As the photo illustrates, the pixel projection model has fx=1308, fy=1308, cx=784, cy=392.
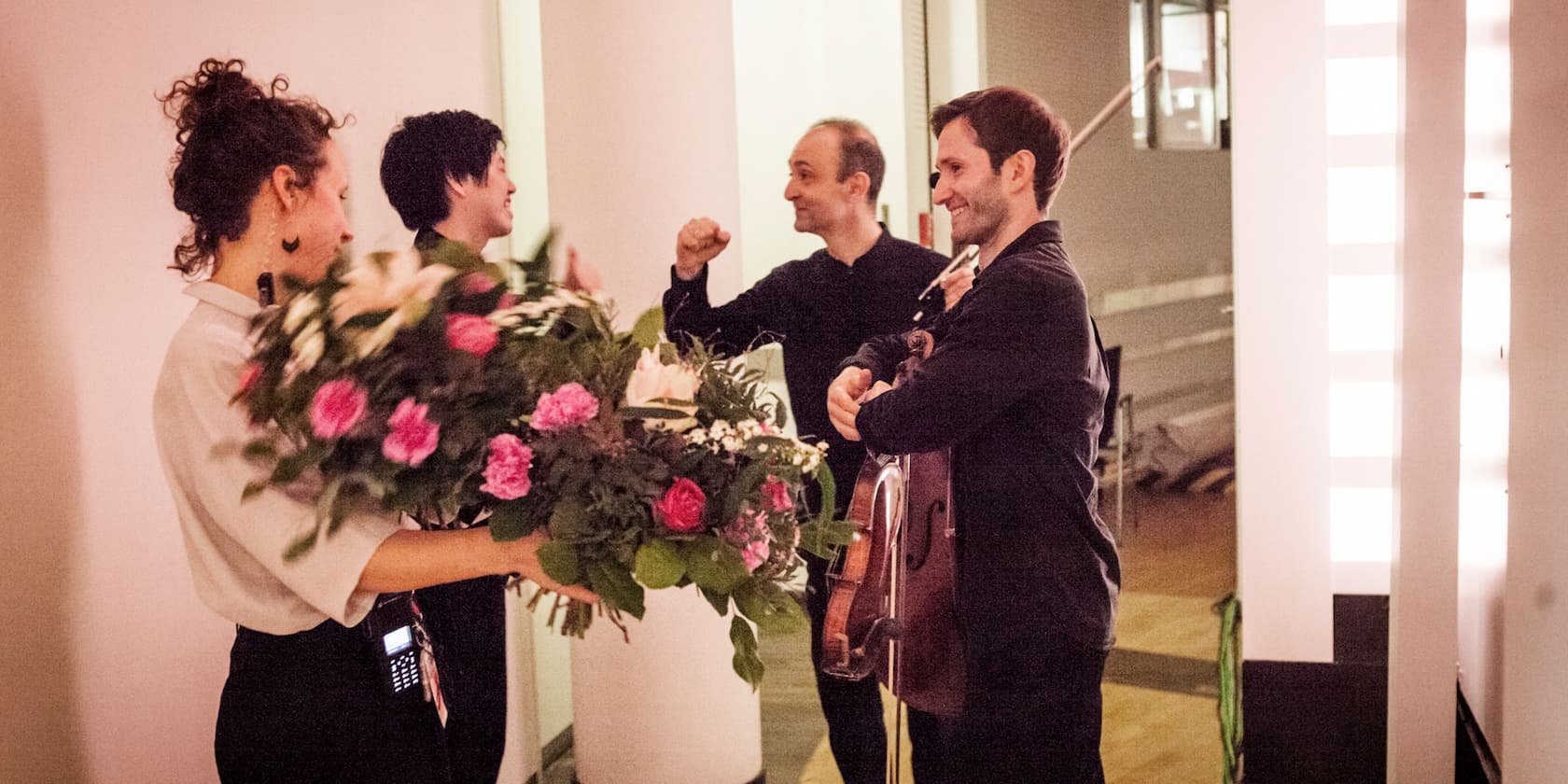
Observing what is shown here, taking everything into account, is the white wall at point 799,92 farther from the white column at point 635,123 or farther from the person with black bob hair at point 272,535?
the person with black bob hair at point 272,535

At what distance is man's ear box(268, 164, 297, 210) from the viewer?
1877 mm

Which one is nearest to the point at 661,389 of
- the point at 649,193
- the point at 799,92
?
the point at 649,193

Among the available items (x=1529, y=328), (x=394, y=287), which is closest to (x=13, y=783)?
(x=394, y=287)

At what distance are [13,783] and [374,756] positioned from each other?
1.93 ft

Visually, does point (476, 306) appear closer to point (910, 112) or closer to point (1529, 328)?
point (1529, 328)

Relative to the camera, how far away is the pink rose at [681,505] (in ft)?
5.60

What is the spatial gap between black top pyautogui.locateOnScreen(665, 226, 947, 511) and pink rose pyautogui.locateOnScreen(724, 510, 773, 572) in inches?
56.5

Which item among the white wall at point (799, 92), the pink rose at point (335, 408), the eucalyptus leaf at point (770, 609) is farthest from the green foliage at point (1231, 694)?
the pink rose at point (335, 408)

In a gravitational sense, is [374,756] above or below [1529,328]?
below

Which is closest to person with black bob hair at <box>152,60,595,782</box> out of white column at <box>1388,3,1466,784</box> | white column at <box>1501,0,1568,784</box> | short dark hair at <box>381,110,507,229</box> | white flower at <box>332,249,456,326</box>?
white flower at <box>332,249,456,326</box>

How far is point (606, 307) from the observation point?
1.89 m

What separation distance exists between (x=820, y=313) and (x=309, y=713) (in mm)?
1824

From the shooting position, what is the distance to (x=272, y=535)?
1707 mm

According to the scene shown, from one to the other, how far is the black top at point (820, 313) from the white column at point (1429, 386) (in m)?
1.11
